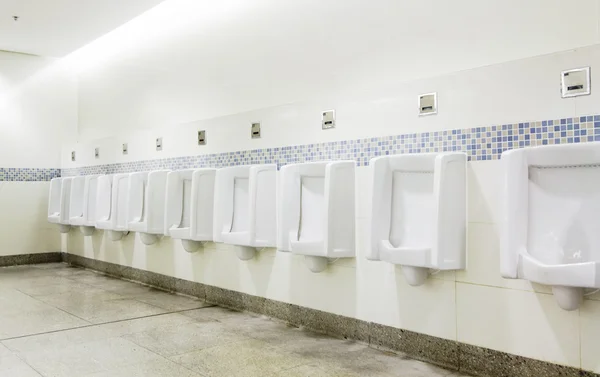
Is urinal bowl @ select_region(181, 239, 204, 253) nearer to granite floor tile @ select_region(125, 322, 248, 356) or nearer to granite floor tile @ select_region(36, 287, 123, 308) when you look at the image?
granite floor tile @ select_region(36, 287, 123, 308)

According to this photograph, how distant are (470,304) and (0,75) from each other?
5833mm

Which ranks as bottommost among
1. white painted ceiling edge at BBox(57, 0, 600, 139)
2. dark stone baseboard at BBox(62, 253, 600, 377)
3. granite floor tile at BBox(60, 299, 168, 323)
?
granite floor tile at BBox(60, 299, 168, 323)

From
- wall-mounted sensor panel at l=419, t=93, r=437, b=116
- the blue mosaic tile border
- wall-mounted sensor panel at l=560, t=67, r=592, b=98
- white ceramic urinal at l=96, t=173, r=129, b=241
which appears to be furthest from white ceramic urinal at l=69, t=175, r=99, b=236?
wall-mounted sensor panel at l=560, t=67, r=592, b=98

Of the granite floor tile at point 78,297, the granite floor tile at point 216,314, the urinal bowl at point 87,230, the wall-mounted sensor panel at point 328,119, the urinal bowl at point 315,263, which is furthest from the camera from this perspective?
the urinal bowl at point 87,230

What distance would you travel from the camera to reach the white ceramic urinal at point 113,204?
468cm

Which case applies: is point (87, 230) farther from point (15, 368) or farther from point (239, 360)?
point (239, 360)

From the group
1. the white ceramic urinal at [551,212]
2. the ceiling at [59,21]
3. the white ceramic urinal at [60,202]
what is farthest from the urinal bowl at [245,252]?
the white ceramic urinal at [60,202]

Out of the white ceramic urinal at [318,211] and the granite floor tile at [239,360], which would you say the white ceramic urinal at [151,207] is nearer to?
the white ceramic urinal at [318,211]

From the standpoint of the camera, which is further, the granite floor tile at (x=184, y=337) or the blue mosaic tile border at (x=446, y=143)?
the granite floor tile at (x=184, y=337)

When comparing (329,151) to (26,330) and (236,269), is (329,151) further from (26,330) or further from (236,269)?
(26,330)

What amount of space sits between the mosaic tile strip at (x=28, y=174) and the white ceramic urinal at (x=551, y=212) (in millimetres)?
5698

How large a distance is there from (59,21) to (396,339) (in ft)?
14.2

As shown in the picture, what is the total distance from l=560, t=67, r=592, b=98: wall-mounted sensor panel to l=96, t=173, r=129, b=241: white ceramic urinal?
11.9ft

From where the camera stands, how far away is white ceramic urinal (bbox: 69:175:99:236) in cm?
528
